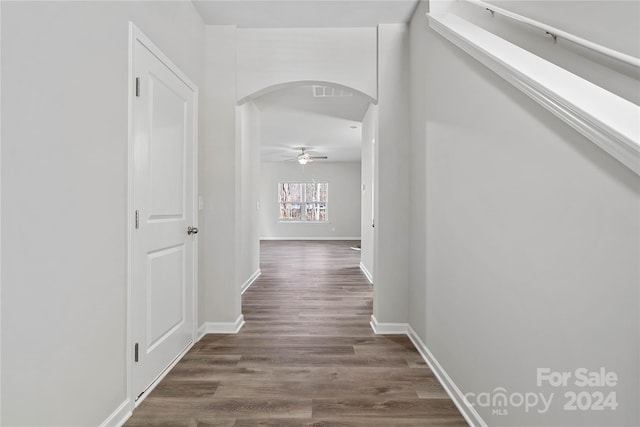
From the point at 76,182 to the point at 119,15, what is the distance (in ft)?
3.00

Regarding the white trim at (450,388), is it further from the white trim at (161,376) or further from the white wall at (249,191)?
the white wall at (249,191)

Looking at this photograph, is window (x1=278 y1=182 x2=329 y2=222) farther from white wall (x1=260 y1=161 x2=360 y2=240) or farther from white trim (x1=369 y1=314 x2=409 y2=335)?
white trim (x1=369 y1=314 x2=409 y2=335)

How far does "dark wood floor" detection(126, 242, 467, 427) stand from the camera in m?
1.82

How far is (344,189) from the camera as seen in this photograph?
11781 millimetres

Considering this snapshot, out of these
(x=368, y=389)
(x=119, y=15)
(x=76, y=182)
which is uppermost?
(x=119, y=15)

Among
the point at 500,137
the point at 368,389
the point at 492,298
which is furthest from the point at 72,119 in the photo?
the point at 368,389

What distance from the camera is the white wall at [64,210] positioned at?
3.74ft

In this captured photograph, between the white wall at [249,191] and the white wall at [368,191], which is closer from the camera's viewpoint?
the white wall at [249,191]

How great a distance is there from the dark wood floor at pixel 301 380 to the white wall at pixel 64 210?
44 cm

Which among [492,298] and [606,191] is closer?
[606,191]

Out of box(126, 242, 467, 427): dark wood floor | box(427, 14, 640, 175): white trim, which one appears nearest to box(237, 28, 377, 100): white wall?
box(427, 14, 640, 175): white trim

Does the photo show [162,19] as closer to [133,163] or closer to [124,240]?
[133,163]

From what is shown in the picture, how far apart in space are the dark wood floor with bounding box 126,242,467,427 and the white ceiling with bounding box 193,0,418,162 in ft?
8.95

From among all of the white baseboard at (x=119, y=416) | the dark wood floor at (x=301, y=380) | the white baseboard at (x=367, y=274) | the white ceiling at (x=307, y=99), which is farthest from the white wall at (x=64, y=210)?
the white baseboard at (x=367, y=274)
